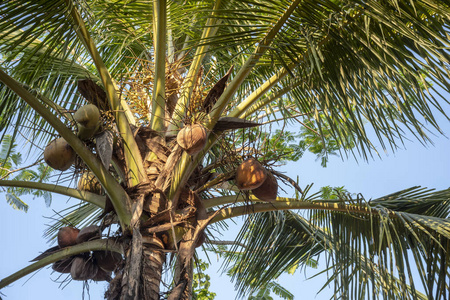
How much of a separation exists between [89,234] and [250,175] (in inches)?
35.4

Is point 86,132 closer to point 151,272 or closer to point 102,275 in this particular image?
point 151,272

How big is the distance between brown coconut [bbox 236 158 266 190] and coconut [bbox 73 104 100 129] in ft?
2.55

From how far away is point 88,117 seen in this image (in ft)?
8.49

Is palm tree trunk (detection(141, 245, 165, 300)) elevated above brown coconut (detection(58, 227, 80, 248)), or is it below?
below

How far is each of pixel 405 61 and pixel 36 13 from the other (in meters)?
1.91

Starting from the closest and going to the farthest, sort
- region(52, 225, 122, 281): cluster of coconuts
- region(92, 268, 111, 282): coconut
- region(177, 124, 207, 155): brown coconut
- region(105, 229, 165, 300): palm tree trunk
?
region(105, 229, 165, 300): palm tree trunk, region(177, 124, 207, 155): brown coconut, region(52, 225, 122, 281): cluster of coconuts, region(92, 268, 111, 282): coconut

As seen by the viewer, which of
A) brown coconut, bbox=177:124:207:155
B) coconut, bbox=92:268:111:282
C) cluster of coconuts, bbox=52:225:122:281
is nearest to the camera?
brown coconut, bbox=177:124:207:155

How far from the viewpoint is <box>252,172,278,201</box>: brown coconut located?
2.81 m

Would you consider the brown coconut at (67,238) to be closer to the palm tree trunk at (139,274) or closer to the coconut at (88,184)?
the coconut at (88,184)

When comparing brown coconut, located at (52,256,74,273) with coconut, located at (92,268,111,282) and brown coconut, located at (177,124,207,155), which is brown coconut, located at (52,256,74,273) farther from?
brown coconut, located at (177,124,207,155)

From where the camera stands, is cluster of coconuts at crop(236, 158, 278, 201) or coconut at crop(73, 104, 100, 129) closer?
coconut at crop(73, 104, 100, 129)

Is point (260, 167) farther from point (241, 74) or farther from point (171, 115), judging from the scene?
point (171, 115)

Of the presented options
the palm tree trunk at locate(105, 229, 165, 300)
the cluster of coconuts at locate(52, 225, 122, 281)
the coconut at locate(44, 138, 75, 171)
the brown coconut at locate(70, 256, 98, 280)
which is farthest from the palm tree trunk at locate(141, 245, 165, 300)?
the coconut at locate(44, 138, 75, 171)

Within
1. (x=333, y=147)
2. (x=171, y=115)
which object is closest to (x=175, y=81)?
(x=171, y=115)
